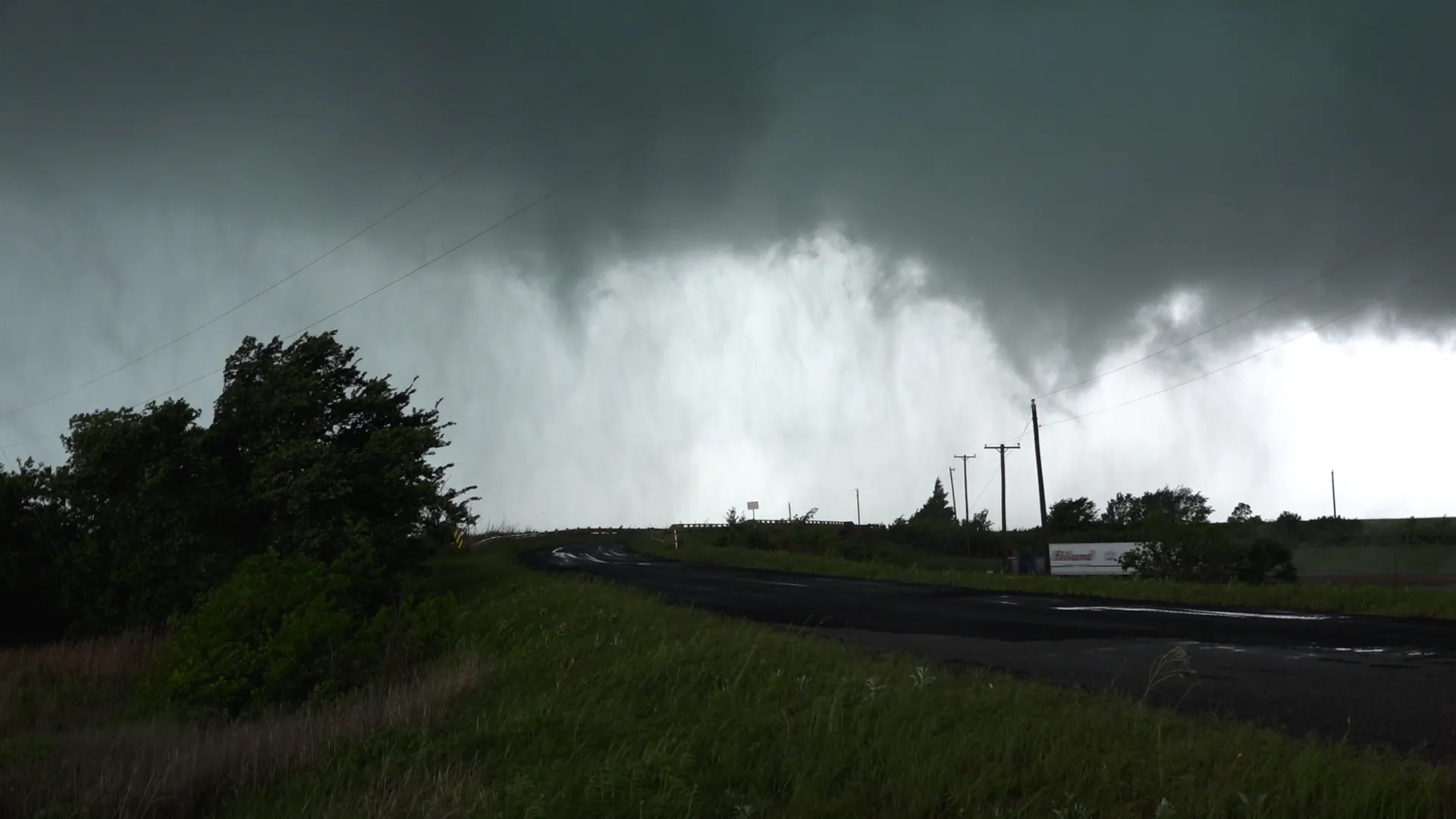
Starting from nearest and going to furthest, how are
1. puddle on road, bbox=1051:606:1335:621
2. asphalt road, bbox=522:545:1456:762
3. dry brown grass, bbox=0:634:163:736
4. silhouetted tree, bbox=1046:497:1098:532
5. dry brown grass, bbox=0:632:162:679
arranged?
asphalt road, bbox=522:545:1456:762, dry brown grass, bbox=0:634:163:736, puddle on road, bbox=1051:606:1335:621, dry brown grass, bbox=0:632:162:679, silhouetted tree, bbox=1046:497:1098:532

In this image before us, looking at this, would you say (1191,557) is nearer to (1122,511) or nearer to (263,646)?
(263,646)

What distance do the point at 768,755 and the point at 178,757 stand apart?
4859 mm

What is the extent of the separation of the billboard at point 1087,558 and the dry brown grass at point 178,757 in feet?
159

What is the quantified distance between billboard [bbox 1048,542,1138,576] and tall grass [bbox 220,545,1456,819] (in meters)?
47.2

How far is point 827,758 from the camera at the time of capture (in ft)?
23.5

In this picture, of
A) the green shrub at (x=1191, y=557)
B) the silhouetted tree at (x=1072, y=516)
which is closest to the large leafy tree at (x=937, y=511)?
the silhouetted tree at (x=1072, y=516)

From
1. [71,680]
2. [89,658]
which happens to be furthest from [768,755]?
[89,658]

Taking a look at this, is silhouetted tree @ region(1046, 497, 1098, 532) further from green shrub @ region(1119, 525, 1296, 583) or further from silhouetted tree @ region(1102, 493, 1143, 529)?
green shrub @ region(1119, 525, 1296, 583)

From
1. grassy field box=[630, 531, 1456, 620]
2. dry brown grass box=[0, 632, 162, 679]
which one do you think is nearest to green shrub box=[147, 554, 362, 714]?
dry brown grass box=[0, 632, 162, 679]

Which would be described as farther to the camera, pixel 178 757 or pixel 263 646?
pixel 263 646

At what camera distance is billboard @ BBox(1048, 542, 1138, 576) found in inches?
2122

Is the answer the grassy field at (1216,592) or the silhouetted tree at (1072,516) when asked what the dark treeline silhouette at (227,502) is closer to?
the grassy field at (1216,592)

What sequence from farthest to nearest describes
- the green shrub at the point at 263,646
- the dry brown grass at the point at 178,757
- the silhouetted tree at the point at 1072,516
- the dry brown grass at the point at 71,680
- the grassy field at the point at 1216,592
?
1. the silhouetted tree at the point at 1072,516
2. the grassy field at the point at 1216,592
3. the dry brown grass at the point at 71,680
4. the green shrub at the point at 263,646
5. the dry brown grass at the point at 178,757

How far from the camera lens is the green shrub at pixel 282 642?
42.1ft
